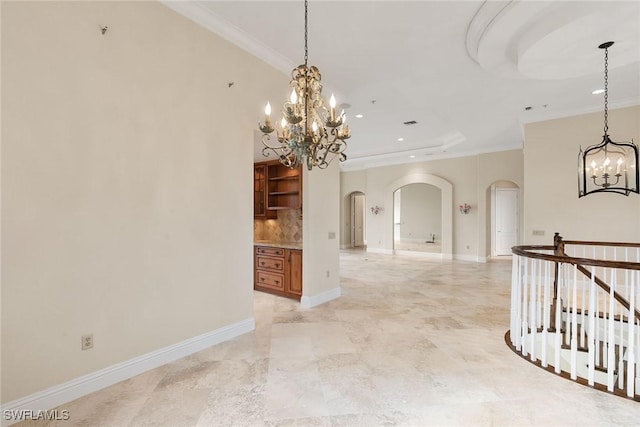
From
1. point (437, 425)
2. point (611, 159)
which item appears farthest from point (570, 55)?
point (437, 425)

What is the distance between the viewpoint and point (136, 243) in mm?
2713

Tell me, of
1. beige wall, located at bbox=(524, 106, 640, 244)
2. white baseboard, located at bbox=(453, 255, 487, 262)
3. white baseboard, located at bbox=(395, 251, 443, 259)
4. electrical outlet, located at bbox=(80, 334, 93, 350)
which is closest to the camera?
electrical outlet, located at bbox=(80, 334, 93, 350)

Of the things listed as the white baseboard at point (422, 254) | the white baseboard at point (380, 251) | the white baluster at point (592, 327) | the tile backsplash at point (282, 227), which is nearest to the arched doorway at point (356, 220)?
the white baseboard at point (380, 251)

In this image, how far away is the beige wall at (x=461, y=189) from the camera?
892 centimetres

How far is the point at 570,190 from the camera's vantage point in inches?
228

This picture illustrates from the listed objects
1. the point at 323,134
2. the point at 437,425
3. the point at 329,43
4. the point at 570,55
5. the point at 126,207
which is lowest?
the point at 437,425

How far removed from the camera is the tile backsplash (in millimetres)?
6016

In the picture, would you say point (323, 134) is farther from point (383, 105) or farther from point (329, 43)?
point (383, 105)

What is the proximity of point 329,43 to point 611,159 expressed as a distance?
13.7ft

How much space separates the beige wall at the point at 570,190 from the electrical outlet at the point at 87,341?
7.34 metres

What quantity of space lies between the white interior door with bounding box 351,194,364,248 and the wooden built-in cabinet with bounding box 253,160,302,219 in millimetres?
7356

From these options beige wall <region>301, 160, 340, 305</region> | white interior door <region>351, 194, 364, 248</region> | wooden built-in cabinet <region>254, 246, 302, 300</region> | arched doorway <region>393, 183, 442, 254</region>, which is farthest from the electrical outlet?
arched doorway <region>393, 183, 442, 254</region>

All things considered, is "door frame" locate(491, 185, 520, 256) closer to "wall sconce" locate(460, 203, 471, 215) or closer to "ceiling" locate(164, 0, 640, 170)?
"wall sconce" locate(460, 203, 471, 215)

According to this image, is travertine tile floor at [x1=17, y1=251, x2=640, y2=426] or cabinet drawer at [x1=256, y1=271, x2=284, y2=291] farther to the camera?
cabinet drawer at [x1=256, y1=271, x2=284, y2=291]
